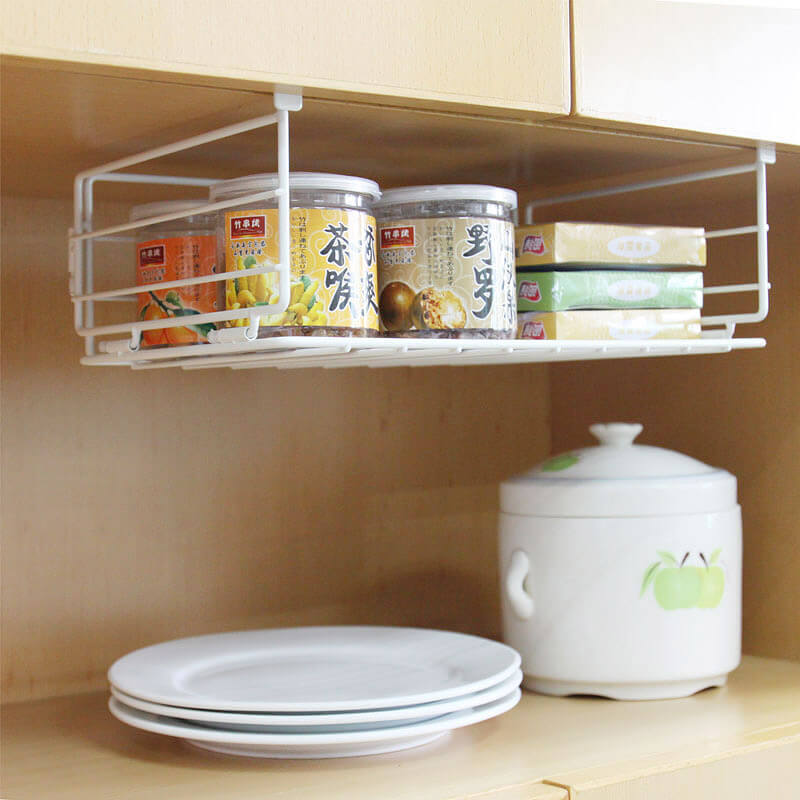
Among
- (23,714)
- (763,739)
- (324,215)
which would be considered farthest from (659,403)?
(23,714)

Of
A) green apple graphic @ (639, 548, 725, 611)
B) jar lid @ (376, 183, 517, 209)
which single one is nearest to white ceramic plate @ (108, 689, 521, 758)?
green apple graphic @ (639, 548, 725, 611)

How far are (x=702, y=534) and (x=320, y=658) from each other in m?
0.39

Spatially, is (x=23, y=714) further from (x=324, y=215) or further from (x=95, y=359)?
(x=324, y=215)

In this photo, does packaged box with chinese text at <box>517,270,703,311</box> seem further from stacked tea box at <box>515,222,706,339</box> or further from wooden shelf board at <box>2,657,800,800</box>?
wooden shelf board at <box>2,657,800,800</box>

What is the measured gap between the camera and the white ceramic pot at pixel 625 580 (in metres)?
1.16

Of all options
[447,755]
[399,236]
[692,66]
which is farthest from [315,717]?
[692,66]

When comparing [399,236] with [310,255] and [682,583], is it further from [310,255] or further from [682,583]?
[682,583]

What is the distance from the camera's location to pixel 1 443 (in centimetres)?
119

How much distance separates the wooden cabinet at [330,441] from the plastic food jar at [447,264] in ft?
0.18

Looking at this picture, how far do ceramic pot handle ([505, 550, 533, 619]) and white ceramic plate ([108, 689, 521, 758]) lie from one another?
0.56ft

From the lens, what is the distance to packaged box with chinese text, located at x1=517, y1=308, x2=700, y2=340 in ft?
3.51

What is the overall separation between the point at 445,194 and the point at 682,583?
45 cm

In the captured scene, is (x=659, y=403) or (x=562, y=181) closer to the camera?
(x=562, y=181)

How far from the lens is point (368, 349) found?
91 centimetres
